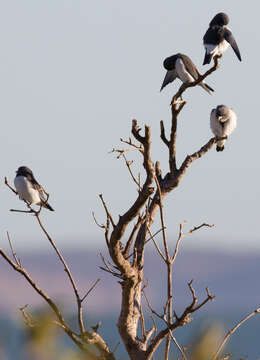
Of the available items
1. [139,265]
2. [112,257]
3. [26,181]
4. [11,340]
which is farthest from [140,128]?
[26,181]

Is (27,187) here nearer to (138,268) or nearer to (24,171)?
(24,171)

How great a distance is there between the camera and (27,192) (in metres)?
10.1

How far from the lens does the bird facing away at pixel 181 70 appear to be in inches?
387

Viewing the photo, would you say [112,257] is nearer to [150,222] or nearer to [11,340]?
[150,222]

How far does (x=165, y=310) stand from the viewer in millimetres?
6062

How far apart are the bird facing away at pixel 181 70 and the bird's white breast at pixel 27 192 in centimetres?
204

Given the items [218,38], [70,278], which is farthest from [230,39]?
[70,278]

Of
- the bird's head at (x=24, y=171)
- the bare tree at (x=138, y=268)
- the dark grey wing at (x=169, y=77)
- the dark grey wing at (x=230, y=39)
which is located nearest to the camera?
the bare tree at (x=138, y=268)

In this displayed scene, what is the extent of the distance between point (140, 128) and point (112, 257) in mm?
1023

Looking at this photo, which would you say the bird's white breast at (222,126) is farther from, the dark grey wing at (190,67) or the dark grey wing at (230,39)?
the dark grey wing at (230,39)

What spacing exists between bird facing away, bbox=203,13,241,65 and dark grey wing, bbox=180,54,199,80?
21cm

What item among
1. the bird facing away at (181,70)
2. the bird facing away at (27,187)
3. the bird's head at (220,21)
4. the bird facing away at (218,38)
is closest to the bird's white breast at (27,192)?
the bird facing away at (27,187)

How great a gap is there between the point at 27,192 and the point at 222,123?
2515mm

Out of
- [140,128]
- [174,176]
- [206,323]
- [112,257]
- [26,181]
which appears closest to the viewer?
[206,323]
